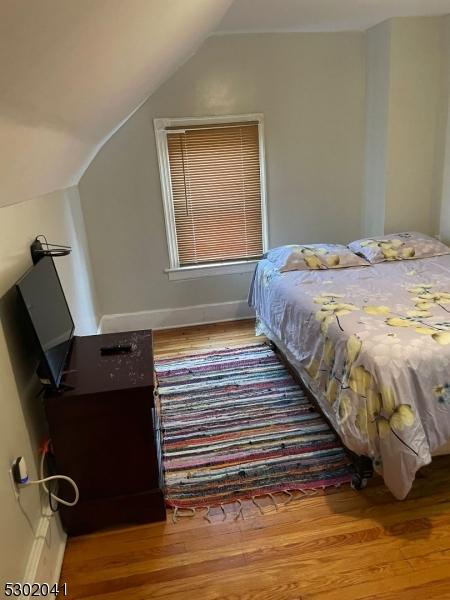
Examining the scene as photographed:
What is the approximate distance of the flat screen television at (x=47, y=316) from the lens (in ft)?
5.30

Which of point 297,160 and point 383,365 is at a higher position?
point 297,160

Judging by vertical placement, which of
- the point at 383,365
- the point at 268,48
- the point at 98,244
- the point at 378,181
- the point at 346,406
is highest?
the point at 268,48

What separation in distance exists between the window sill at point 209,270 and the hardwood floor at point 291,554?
2333 millimetres

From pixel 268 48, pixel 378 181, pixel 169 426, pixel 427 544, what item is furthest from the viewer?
pixel 378 181

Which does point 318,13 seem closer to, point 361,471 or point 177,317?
point 177,317

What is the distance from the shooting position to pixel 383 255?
11.0 ft

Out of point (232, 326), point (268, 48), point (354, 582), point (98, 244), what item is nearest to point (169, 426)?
point (354, 582)

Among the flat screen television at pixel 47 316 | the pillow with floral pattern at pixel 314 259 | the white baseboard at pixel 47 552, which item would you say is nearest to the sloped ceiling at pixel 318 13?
the pillow with floral pattern at pixel 314 259

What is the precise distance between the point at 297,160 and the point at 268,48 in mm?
894

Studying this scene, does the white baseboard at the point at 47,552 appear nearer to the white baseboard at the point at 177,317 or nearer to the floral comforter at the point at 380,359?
the floral comforter at the point at 380,359

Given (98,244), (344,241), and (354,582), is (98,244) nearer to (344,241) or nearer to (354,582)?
(344,241)

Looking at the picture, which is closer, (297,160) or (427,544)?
(427,544)

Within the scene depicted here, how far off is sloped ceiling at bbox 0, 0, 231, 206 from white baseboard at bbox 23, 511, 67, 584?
118 centimetres

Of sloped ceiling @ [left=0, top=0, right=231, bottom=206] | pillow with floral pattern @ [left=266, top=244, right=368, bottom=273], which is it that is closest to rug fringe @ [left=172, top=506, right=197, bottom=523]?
sloped ceiling @ [left=0, top=0, right=231, bottom=206]
